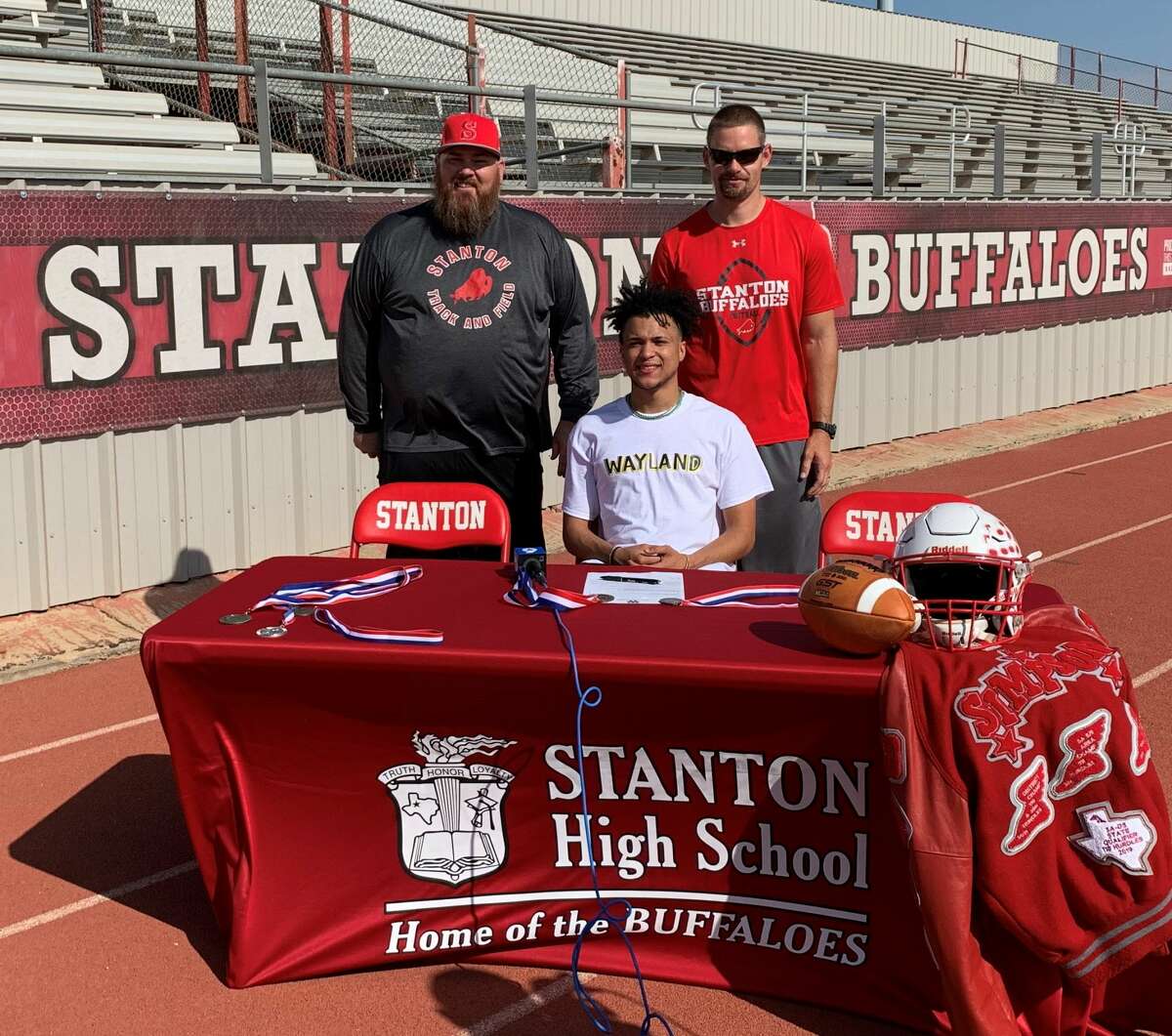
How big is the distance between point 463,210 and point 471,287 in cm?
29

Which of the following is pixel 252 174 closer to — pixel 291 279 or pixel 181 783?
pixel 291 279

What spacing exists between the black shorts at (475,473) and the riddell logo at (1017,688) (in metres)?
2.59

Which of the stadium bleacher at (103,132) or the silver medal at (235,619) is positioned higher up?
the stadium bleacher at (103,132)

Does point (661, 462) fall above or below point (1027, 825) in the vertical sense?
above

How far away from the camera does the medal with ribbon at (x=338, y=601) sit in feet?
12.0

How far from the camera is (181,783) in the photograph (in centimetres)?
382

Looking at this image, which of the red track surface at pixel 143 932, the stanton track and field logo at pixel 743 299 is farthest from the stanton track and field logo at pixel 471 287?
the red track surface at pixel 143 932

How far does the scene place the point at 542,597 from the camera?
3947mm

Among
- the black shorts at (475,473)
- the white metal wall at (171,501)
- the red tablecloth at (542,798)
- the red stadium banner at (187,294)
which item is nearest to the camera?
the red tablecloth at (542,798)

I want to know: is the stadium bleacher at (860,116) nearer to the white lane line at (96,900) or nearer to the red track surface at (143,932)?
the red track surface at (143,932)

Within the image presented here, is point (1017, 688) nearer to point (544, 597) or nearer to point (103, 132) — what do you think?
point (544, 597)

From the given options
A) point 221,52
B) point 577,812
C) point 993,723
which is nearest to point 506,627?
point 577,812

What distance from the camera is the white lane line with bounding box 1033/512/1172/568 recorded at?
9373 millimetres

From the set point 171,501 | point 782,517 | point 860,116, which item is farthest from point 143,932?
point 860,116
